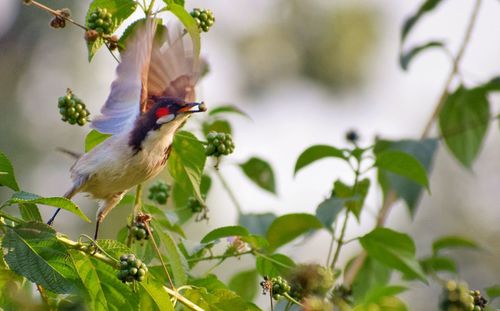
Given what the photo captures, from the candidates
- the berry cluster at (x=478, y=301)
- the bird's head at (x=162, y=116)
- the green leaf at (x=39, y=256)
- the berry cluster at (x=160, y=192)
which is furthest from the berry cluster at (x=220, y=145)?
the berry cluster at (x=478, y=301)

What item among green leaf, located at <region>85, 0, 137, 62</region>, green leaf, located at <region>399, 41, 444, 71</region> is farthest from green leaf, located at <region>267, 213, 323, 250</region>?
green leaf, located at <region>399, 41, 444, 71</region>

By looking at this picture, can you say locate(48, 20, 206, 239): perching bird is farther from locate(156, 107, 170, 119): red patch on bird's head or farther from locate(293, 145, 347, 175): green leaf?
locate(293, 145, 347, 175): green leaf

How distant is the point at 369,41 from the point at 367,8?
80 cm

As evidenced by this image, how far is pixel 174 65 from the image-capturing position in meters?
2.63

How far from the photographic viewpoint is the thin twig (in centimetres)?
292

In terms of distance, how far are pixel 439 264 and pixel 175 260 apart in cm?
130

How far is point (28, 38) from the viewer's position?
1311 centimetres

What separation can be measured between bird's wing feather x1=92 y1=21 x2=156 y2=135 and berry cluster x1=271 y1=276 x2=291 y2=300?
724mm

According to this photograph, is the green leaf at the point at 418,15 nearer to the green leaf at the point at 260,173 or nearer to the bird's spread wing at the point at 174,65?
the green leaf at the point at 260,173

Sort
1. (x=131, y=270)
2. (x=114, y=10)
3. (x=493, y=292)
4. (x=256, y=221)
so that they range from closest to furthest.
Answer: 1. (x=131, y=270)
2. (x=114, y=10)
3. (x=493, y=292)
4. (x=256, y=221)

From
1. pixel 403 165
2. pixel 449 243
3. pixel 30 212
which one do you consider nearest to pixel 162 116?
pixel 403 165

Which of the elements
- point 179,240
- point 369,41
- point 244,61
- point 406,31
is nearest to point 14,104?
point 244,61

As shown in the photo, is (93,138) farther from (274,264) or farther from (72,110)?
(274,264)

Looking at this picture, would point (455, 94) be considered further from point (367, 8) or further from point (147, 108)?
point (367, 8)
